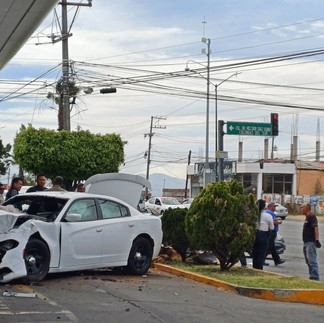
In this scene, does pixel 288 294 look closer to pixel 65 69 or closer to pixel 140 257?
pixel 140 257

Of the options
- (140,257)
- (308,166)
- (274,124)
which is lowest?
(140,257)

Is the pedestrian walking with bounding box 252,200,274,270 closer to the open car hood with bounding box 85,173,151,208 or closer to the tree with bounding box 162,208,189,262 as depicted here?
the tree with bounding box 162,208,189,262

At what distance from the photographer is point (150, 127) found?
82.3 metres

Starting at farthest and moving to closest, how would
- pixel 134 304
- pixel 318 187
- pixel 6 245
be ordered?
pixel 318 187
pixel 6 245
pixel 134 304

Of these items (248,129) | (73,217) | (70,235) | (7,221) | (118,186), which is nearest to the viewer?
(7,221)

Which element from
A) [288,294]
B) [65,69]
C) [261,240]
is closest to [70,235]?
[288,294]

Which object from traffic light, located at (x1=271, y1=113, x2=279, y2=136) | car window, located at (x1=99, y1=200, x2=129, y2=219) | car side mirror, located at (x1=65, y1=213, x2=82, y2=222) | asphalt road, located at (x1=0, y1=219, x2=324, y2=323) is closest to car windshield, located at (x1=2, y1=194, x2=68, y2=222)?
car side mirror, located at (x1=65, y1=213, x2=82, y2=222)

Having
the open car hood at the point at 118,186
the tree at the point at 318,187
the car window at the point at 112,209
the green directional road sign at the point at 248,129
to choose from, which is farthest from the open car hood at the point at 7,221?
the tree at the point at 318,187

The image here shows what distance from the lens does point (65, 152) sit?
80.8 ft

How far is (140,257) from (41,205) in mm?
2172

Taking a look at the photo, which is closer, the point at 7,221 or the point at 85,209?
the point at 7,221

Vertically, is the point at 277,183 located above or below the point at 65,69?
below

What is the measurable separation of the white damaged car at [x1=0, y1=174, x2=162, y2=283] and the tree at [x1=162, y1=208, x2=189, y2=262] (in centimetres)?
168

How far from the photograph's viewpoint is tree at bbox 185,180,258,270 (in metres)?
13.8
